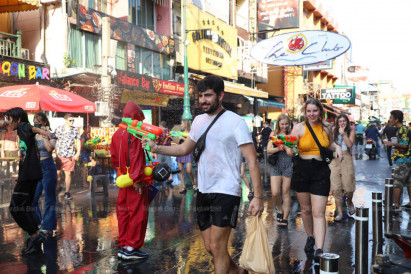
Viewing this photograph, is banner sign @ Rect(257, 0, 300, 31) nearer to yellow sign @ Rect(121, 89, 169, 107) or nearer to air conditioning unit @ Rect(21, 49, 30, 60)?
yellow sign @ Rect(121, 89, 169, 107)

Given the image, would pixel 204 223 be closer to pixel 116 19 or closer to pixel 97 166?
pixel 97 166

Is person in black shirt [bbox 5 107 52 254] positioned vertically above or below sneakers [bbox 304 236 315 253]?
above

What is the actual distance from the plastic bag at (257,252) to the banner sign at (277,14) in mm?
24079

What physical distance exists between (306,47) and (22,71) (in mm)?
8437

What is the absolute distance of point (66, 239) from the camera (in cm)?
589

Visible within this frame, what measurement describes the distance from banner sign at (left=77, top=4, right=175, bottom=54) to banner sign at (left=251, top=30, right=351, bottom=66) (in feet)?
25.0

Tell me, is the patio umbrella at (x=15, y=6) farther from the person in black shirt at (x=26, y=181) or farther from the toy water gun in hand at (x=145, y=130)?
the toy water gun in hand at (x=145, y=130)

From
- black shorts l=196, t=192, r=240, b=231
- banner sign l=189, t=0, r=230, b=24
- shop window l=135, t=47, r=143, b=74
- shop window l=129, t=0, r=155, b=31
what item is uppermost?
banner sign l=189, t=0, r=230, b=24

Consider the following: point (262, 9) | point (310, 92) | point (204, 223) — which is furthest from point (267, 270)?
point (310, 92)

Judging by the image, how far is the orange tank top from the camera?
493 centimetres

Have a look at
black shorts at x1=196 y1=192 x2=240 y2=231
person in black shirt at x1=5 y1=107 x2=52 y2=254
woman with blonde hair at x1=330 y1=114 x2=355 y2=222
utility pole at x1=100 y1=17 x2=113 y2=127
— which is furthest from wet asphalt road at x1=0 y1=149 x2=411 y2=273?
utility pole at x1=100 y1=17 x2=113 y2=127

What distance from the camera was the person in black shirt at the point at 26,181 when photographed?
16.9 ft

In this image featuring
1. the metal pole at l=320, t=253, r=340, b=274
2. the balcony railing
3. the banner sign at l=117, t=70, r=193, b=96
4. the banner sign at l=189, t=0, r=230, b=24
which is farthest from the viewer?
A: the banner sign at l=189, t=0, r=230, b=24

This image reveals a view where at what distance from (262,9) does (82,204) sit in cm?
2199
